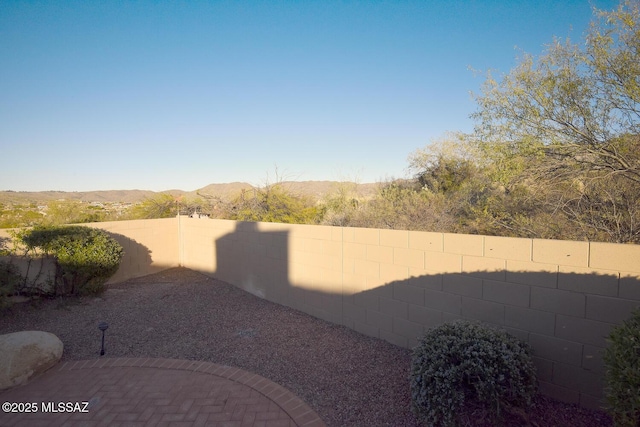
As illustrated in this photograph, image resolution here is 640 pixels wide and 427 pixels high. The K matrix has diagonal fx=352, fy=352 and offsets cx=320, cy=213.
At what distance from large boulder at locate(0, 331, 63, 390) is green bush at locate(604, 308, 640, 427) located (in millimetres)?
5303

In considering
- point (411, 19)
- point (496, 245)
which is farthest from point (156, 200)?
point (496, 245)

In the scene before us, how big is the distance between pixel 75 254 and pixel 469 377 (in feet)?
23.4

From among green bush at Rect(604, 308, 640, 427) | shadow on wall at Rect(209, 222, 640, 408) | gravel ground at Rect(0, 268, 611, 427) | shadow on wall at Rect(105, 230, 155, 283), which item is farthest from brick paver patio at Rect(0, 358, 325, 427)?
shadow on wall at Rect(105, 230, 155, 283)

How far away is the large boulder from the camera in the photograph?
3.75 m

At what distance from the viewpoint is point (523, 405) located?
9.05 ft

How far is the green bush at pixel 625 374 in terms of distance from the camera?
1.94m

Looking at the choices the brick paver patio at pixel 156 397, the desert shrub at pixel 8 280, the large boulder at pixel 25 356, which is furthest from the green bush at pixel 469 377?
the desert shrub at pixel 8 280

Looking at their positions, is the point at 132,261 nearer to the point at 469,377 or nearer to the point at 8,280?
the point at 8,280

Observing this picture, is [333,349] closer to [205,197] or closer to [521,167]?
[521,167]

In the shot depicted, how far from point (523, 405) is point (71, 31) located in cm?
1125

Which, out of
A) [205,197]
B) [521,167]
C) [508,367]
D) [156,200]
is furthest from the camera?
[205,197]

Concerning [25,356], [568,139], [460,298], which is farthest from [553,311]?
[25,356]

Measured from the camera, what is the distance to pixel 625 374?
201cm

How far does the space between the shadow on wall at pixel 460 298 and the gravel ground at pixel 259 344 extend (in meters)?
0.23
